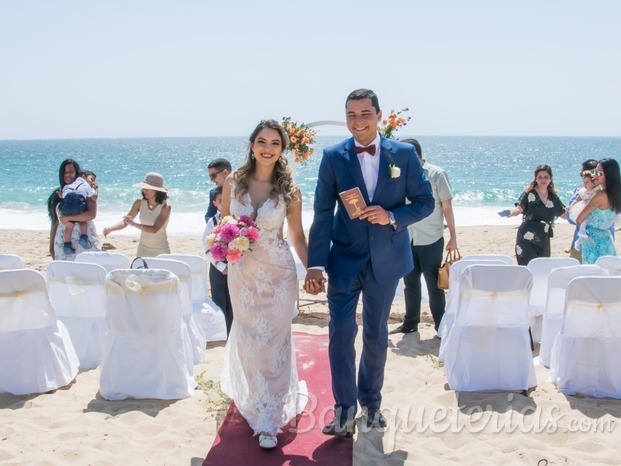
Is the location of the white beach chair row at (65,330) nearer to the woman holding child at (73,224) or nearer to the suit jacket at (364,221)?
the suit jacket at (364,221)

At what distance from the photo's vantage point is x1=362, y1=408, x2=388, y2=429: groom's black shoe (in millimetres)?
4500

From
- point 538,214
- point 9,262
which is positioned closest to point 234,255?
point 9,262

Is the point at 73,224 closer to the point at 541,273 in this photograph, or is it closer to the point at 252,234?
the point at 252,234

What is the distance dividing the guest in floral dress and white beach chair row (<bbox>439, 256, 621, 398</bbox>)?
231 centimetres

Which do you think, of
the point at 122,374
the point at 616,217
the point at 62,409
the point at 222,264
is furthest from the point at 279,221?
the point at 616,217

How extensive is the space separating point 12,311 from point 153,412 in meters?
1.38

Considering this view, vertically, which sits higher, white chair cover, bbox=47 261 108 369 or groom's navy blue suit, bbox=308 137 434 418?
groom's navy blue suit, bbox=308 137 434 418

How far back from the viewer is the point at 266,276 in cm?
444

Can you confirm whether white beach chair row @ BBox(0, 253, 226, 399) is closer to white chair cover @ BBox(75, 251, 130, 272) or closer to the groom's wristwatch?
white chair cover @ BBox(75, 251, 130, 272)

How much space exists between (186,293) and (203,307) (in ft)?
2.71

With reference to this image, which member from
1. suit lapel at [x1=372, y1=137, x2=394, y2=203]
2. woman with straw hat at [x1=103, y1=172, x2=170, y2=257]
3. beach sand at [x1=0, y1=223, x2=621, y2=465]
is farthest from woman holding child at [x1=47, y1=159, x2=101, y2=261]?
suit lapel at [x1=372, y1=137, x2=394, y2=203]

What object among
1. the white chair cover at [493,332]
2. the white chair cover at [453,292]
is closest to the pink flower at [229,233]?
the white chair cover at [493,332]

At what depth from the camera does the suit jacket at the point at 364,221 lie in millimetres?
4238

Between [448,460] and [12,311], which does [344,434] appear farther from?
[12,311]
